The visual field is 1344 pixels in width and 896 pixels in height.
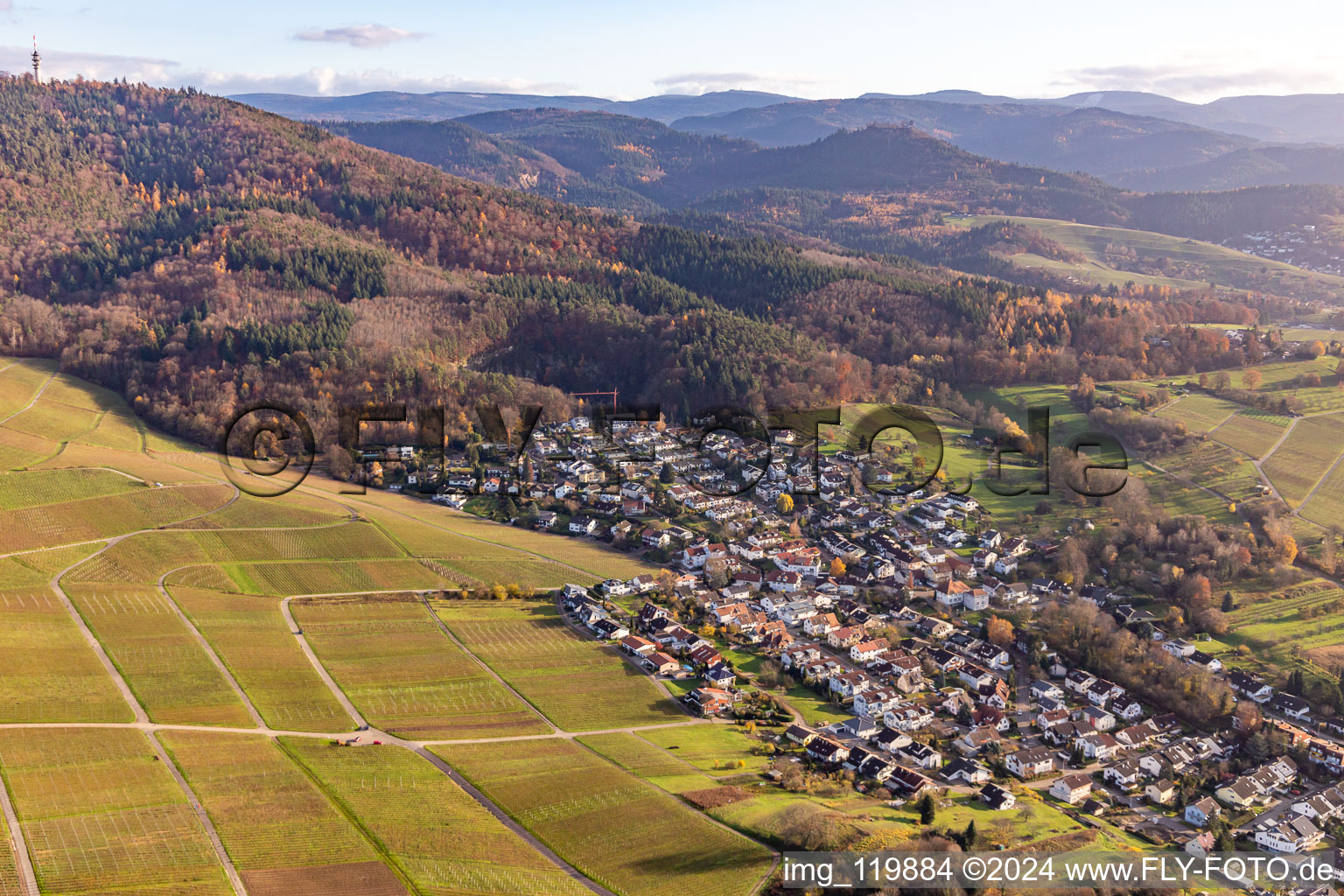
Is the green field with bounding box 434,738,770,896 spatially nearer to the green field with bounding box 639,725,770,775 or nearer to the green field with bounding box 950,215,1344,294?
the green field with bounding box 639,725,770,775

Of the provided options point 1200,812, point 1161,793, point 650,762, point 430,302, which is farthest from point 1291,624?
point 430,302

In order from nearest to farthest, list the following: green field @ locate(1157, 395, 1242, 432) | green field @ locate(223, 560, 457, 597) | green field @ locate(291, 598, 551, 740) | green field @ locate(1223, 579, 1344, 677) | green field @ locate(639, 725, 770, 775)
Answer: green field @ locate(639, 725, 770, 775)
green field @ locate(291, 598, 551, 740)
green field @ locate(1223, 579, 1344, 677)
green field @ locate(223, 560, 457, 597)
green field @ locate(1157, 395, 1242, 432)

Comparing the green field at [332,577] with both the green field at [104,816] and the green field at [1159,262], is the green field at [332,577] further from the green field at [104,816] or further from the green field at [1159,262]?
the green field at [1159,262]

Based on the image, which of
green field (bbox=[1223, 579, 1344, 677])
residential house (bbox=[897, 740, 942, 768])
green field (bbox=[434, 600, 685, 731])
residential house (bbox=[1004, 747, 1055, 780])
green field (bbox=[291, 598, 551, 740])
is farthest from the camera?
green field (bbox=[1223, 579, 1344, 677])

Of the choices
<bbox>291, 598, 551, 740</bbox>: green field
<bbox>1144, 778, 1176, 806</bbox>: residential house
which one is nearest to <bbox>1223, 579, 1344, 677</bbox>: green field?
<bbox>1144, 778, 1176, 806</bbox>: residential house

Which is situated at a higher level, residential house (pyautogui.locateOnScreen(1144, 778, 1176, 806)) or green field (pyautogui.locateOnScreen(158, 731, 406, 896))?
green field (pyautogui.locateOnScreen(158, 731, 406, 896))
